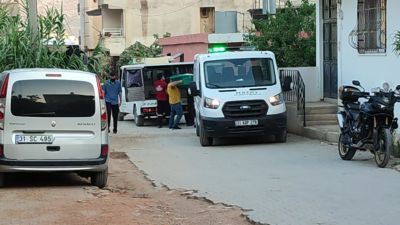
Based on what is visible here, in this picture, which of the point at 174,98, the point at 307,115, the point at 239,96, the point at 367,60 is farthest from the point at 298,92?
the point at 174,98

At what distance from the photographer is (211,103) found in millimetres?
15914

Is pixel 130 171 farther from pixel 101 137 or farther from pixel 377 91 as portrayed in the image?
pixel 377 91

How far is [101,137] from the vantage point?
10.1 meters

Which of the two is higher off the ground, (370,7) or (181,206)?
(370,7)

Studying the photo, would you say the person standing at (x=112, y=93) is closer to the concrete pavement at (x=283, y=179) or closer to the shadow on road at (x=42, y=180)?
the concrete pavement at (x=283, y=179)

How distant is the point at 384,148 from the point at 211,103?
18.3ft

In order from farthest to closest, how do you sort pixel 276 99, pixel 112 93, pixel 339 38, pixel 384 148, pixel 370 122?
pixel 112 93 → pixel 339 38 → pixel 276 99 → pixel 370 122 → pixel 384 148

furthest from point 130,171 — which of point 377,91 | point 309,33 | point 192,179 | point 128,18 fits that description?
point 128,18

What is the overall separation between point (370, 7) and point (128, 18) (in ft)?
111

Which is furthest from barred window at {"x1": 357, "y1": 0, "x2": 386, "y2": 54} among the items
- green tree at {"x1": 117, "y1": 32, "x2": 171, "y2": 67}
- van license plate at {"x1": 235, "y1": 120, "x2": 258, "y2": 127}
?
green tree at {"x1": 117, "y1": 32, "x2": 171, "y2": 67}

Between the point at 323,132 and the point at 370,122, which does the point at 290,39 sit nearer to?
the point at 323,132

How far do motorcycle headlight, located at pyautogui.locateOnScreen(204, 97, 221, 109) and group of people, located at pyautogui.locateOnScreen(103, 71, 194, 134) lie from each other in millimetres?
4180

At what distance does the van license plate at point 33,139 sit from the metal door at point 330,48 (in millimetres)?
11327

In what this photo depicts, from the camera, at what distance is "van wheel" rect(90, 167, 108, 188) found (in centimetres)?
1037
